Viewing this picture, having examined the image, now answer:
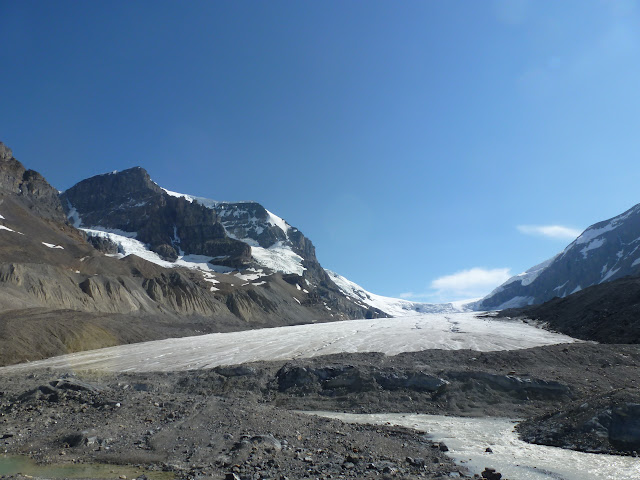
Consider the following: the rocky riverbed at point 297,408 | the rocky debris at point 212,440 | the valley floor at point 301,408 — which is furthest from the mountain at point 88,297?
the rocky debris at point 212,440

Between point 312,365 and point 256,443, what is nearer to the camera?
point 256,443

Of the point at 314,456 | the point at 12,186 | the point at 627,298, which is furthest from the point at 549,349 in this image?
the point at 12,186

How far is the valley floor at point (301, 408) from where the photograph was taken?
1190cm

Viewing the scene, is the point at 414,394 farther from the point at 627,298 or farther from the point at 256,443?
the point at 627,298

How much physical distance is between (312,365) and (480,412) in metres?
10.2

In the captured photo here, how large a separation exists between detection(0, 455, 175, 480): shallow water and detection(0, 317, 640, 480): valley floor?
0.36m

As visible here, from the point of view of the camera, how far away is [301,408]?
21078mm

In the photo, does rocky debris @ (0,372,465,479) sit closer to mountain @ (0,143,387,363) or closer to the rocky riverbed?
the rocky riverbed

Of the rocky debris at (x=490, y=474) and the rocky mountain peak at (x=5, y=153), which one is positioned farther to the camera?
the rocky mountain peak at (x=5, y=153)

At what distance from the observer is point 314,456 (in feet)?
39.4

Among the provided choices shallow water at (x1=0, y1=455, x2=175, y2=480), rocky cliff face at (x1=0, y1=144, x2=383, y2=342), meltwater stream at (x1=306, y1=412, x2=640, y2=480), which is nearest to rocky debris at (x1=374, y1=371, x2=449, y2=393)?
meltwater stream at (x1=306, y1=412, x2=640, y2=480)

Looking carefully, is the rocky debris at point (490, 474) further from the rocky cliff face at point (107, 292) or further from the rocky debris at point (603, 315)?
the rocky cliff face at point (107, 292)

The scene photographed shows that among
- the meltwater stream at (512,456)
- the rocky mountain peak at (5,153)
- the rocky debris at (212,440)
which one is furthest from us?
the rocky mountain peak at (5,153)

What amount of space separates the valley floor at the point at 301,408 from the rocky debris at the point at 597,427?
83 mm
